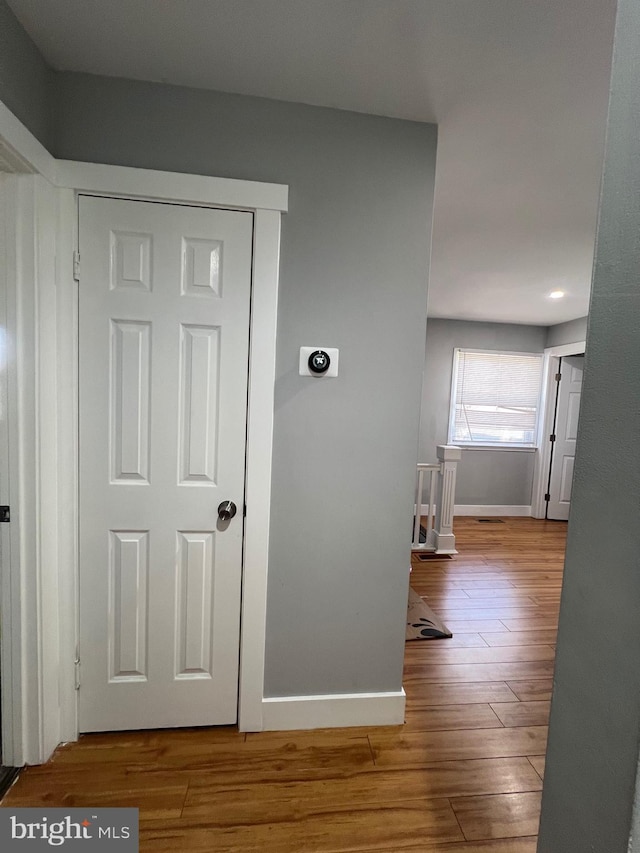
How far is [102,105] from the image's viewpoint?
1513 millimetres

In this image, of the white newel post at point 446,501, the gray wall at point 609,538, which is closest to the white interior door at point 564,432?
the white newel post at point 446,501

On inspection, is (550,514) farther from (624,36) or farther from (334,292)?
(624,36)

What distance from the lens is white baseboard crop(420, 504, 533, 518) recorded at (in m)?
5.63

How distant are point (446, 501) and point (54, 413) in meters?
3.50

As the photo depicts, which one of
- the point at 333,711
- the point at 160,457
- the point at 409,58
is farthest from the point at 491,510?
the point at 409,58

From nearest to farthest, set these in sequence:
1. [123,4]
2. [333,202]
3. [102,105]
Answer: [123,4] < [102,105] < [333,202]

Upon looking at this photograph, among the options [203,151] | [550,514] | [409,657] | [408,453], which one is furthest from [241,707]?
[550,514]

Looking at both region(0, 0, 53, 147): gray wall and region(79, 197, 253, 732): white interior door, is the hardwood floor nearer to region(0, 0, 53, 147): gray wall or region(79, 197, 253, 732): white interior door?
region(79, 197, 253, 732): white interior door

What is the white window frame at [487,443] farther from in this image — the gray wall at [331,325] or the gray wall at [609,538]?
the gray wall at [609,538]

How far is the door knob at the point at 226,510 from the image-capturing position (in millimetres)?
1677

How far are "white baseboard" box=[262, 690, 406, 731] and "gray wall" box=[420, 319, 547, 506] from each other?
3.93 metres

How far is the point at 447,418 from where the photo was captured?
18.4 ft

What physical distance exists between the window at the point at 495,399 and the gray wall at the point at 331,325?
4.09m

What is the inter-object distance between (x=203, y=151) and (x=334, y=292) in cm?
69
